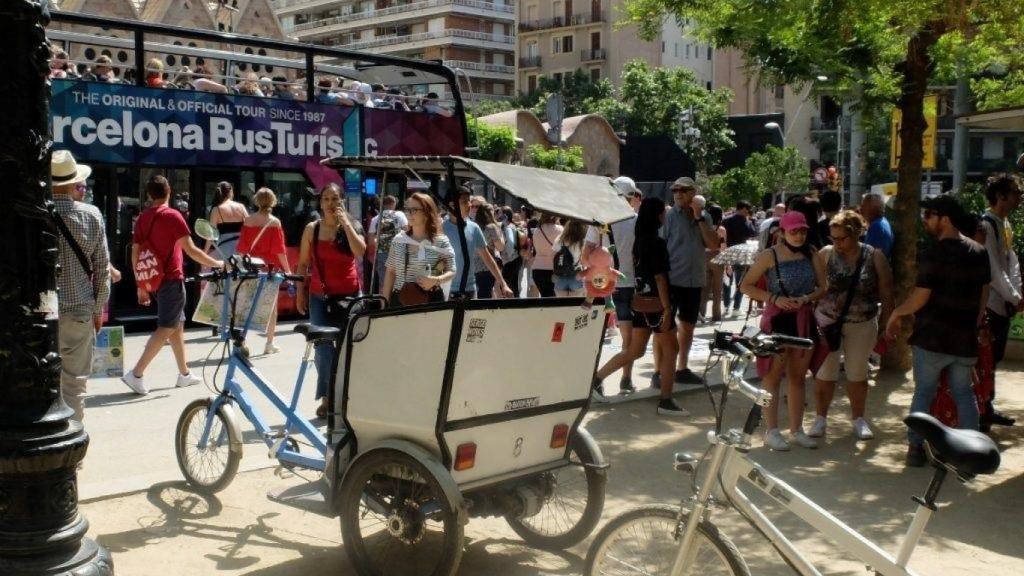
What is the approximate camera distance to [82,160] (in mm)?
13344

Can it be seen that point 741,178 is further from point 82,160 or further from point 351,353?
point 351,353

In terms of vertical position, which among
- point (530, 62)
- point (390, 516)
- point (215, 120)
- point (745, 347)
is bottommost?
point (390, 516)

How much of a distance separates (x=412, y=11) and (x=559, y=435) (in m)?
87.6

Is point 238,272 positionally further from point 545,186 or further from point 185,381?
point 185,381

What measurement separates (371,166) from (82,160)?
917 cm

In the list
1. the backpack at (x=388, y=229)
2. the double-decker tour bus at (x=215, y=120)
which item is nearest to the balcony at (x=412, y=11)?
the double-decker tour bus at (x=215, y=120)

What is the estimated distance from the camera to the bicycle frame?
5.34 m

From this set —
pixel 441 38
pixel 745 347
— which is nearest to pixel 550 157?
pixel 441 38

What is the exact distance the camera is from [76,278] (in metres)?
5.95

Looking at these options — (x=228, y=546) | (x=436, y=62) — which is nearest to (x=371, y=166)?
(x=228, y=546)

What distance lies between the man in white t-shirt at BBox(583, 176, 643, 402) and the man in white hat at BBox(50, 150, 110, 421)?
3.81 meters

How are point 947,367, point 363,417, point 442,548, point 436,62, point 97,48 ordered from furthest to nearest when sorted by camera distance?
point 436,62
point 97,48
point 947,367
point 363,417
point 442,548

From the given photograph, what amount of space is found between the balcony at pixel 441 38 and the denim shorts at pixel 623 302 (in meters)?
81.2

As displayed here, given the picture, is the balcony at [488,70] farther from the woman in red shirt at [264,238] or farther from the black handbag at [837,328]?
the black handbag at [837,328]
